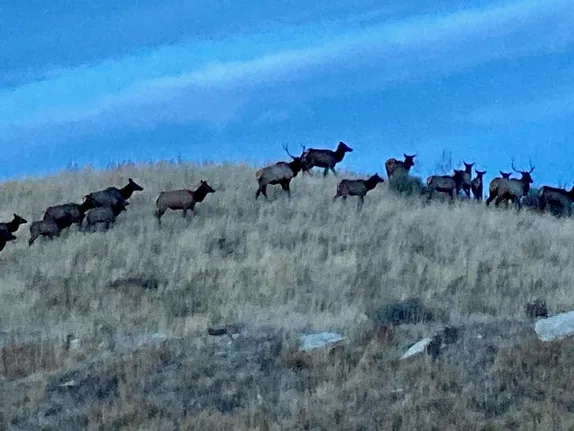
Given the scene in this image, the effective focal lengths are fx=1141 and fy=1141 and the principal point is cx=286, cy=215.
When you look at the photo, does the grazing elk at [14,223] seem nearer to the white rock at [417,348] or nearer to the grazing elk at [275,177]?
the grazing elk at [275,177]

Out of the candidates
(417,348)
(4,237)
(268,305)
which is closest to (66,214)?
(4,237)

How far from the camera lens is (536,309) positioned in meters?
16.7

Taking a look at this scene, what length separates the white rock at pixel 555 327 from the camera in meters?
14.1

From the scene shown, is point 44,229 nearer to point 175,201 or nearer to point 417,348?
point 175,201

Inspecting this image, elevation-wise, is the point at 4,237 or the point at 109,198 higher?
the point at 109,198

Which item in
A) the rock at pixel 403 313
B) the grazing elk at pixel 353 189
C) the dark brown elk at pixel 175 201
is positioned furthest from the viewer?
the grazing elk at pixel 353 189

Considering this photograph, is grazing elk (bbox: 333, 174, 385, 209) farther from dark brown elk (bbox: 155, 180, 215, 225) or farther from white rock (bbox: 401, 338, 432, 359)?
white rock (bbox: 401, 338, 432, 359)

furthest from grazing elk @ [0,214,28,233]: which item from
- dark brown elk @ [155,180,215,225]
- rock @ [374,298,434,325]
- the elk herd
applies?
rock @ [374,298,434,325]

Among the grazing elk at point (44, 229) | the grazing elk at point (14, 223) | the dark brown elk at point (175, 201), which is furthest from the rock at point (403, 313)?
the grazing elk at point (14, 223)

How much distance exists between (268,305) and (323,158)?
37.5 ft

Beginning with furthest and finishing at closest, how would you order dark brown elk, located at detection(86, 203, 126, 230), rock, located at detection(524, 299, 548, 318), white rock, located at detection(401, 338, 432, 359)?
1. dark brown elk, located at detection(86, 203, 126, 230)
2. rock, located at detection(524, 299, 548, 318)
3. white rock, located at detection(401, 338, 432, 359)

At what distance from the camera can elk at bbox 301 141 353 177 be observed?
29375 mm

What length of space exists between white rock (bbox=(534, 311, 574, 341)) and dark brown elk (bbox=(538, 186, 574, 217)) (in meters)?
14.5

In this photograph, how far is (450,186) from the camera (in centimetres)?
2903
